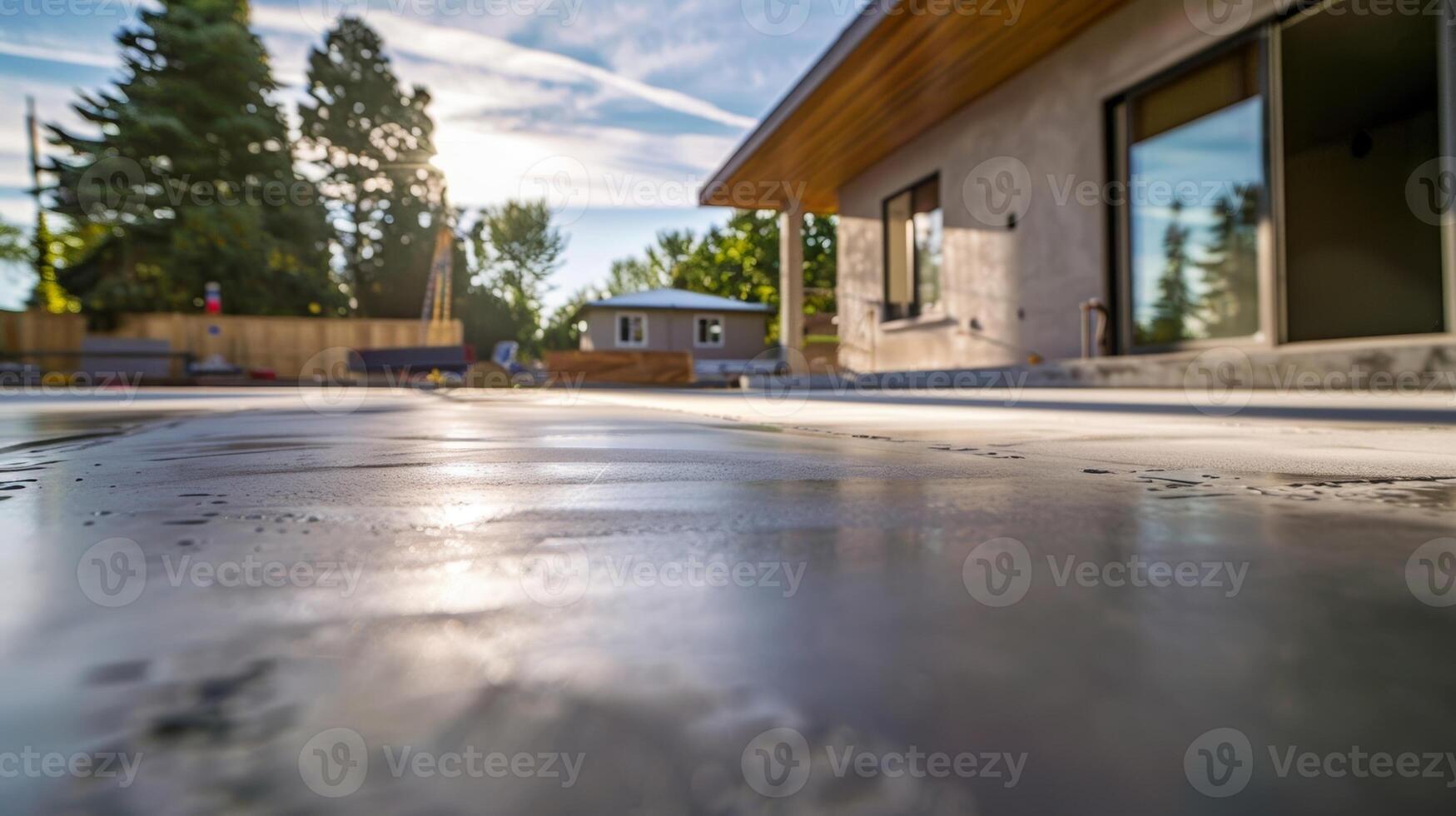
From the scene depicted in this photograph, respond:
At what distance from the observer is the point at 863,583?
1.33 ft

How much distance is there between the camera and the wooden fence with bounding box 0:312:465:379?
14672 mm

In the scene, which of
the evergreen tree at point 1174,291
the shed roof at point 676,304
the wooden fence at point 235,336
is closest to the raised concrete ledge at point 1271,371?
the evergreen tree at point 1174,291

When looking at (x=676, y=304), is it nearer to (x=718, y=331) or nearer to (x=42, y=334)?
(x=718, y=331)

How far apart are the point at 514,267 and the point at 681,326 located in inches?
626

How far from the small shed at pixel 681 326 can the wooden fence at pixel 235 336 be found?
16.2ft

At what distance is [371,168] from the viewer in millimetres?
23250

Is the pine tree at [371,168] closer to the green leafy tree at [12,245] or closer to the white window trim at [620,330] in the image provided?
the white window trim at [620,330]

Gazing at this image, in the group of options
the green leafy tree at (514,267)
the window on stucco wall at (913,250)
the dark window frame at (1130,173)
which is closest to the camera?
the dark window frame at (1130,173)

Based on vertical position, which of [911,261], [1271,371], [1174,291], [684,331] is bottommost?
[1271,371]

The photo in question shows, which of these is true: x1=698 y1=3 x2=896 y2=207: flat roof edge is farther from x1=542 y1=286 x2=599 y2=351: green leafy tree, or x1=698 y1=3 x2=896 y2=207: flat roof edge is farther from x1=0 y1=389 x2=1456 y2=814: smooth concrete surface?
x1=542 y1=286 x2=599 y2=351: green leafy tree

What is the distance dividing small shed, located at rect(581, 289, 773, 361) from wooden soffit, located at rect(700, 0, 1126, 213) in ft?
41.2

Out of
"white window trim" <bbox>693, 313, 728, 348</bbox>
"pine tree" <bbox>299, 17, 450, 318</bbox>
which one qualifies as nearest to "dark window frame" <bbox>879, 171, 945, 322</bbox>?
"white window trim" <bbox>693, 313, 728, 348</bbox>

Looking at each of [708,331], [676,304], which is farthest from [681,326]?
[708,331]

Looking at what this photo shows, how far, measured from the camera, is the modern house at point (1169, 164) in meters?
3.82
